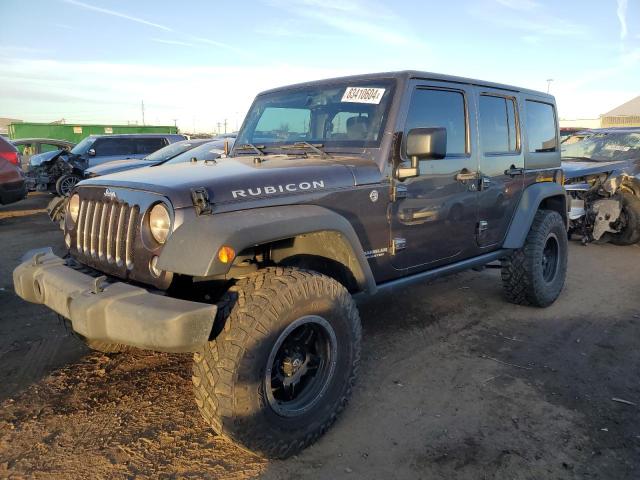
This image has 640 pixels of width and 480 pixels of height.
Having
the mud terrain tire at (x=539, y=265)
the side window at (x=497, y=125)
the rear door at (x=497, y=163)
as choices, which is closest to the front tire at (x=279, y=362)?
the rear door at (x=497, y=163)

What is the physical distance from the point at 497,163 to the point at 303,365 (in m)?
2.54

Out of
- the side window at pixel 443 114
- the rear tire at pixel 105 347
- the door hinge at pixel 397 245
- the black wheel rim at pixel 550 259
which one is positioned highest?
the side window at pixel 443 114

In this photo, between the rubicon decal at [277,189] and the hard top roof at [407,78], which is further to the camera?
the hard top roof at [407,78]

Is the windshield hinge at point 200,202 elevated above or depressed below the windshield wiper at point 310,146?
below

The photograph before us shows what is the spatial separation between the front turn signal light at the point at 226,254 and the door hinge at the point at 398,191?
1294 millimetres

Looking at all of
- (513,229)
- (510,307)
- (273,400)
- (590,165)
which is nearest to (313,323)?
(273,400)

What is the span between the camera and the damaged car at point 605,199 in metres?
7.70

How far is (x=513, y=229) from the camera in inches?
172

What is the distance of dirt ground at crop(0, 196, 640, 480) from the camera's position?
7.97 ft

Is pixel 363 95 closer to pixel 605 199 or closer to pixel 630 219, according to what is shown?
pixel 605 199

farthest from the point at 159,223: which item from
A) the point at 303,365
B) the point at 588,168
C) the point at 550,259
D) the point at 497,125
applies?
the point at 588,168

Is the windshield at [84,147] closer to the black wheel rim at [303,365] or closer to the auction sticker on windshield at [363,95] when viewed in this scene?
the auction sticker on windshield at [363,95]

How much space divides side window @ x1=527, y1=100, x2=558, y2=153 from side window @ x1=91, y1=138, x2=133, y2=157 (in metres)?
10.9

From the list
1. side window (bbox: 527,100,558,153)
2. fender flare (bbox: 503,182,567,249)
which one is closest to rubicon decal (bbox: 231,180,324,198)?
fender flare (bbox: 503,182,567,249)
